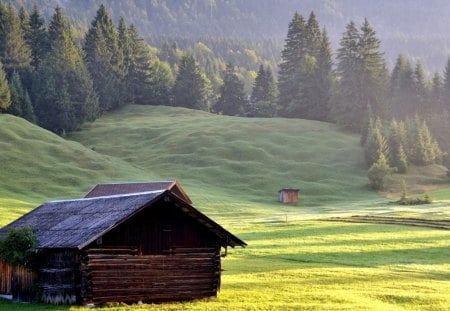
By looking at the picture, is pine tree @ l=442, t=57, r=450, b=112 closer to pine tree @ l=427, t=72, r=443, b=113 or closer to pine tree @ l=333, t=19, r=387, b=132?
pine tree @ l=427, t=72, r=443, b=113

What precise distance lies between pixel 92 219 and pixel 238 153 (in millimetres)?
82561

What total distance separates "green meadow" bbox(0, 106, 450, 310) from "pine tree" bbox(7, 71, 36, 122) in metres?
8.05

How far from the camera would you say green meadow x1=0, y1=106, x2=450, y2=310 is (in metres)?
39.4

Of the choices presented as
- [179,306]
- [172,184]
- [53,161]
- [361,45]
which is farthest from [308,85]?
[179,306]

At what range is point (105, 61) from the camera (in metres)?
151

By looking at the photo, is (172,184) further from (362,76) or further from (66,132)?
(362,76)

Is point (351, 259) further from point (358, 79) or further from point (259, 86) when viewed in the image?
point (259, 86)

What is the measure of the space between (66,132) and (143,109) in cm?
2699

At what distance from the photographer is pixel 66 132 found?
421 feet

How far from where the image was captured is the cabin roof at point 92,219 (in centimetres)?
3494

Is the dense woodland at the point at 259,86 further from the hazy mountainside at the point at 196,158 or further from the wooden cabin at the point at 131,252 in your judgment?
the wooden cabin at the point at 131,252

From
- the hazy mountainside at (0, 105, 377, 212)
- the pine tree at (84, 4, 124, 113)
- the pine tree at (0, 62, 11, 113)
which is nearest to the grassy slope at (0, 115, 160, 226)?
the hazy mountainside at (0, 105, 377, 212)

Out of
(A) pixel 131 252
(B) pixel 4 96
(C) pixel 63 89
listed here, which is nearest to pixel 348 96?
(C) pixel 63 89

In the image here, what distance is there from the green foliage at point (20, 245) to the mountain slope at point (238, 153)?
51.6 m
